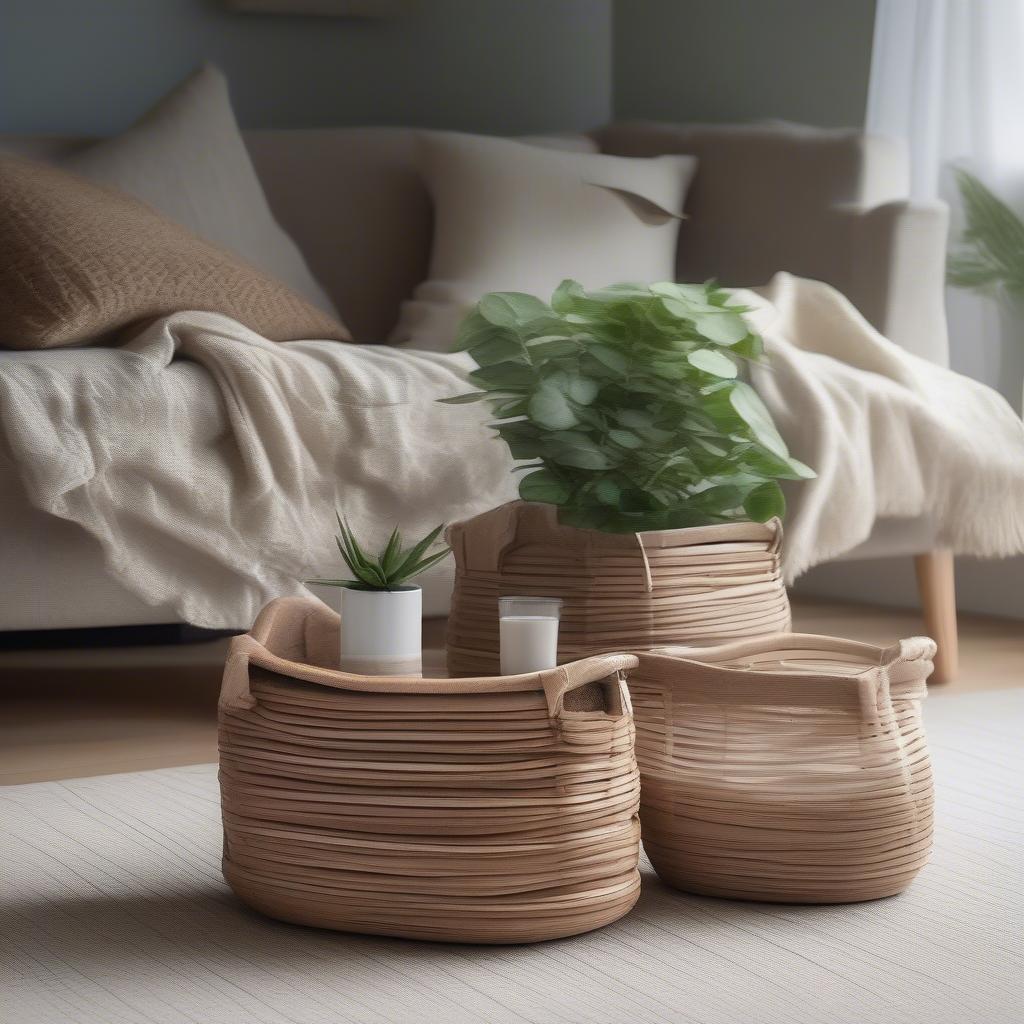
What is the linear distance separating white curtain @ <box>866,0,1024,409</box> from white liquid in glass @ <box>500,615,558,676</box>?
6.33 ft

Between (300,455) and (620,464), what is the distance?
58cm

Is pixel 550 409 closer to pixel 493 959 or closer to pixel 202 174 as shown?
pixel 493 959

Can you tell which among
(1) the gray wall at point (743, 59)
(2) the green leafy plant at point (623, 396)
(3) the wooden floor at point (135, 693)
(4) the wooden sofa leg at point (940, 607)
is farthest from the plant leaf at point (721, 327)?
(1) the gray wall at point (743, 59)

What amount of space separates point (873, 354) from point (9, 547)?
1257 mm

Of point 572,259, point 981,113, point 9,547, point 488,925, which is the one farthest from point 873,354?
point 488,925

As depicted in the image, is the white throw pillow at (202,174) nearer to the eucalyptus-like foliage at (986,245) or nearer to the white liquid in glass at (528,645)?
the eucalyptus-like foliage at (986,245)

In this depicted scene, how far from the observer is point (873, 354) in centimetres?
235

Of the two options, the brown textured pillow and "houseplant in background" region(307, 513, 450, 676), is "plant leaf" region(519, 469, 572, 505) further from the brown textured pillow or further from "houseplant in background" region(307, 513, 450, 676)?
the brown textured pillow

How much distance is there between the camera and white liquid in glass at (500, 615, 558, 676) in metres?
1.18

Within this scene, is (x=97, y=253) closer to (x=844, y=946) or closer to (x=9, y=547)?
(x=9, y=547)

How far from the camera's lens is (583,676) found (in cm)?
113

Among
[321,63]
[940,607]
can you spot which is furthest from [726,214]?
[321,63]

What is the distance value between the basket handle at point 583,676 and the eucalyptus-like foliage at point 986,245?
1.96m

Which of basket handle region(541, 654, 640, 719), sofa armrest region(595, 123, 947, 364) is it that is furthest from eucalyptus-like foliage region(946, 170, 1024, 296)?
basket handle region(541, 654, 640, 719)
